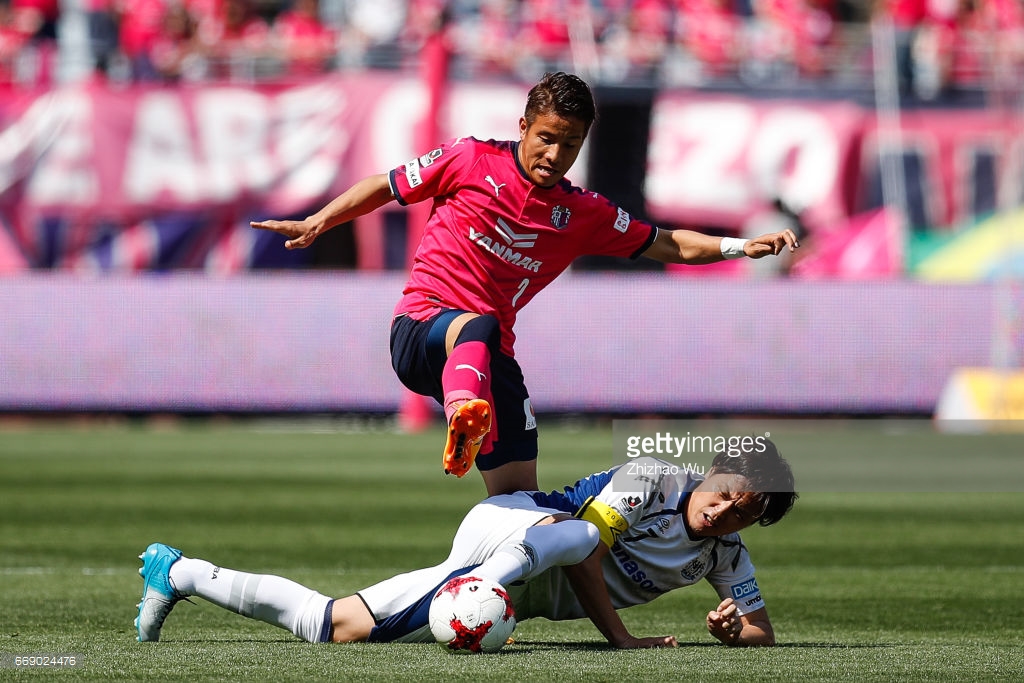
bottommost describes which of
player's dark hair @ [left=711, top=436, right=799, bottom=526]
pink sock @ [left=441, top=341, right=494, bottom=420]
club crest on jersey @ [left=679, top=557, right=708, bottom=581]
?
club crest on jersey @ [left=679, top=557, right=708, bottom=581]

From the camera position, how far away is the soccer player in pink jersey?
6.35 m

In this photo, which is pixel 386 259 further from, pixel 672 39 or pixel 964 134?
pixel 964 134

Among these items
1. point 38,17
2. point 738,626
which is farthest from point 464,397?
point 38,17

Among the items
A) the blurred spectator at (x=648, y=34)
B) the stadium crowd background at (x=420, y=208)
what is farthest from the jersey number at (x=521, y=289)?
the blurred spectator at (x=648, y=34)

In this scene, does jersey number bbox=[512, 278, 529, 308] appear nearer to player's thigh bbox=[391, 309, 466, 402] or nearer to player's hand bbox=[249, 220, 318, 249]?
player's thigh bbox=[391, 309, 466, 402]

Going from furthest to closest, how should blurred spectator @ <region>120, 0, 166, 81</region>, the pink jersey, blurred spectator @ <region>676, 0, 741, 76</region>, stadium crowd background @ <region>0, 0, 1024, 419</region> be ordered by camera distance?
blurred spectator @ <region>676, 0, 741, 76</region> → blurred spectator @ <region>120, 0, 166, 81</region> → stadium crowd background @ <region>0, 0, 1024, 419</region> → the pink jersey

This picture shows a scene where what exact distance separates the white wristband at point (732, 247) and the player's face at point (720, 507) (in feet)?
3.42

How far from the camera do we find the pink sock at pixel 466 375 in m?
5.90

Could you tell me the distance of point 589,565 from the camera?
19.7ft

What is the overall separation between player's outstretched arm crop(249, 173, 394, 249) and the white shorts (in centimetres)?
127

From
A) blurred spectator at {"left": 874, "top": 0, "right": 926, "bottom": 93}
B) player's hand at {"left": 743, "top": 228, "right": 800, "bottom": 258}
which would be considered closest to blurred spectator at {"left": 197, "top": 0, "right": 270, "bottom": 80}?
blurred spectator at {"left": 874, "top": 0, "right": 926, "bottom": 93}

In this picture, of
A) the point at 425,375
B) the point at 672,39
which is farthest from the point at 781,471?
the point at 672,39

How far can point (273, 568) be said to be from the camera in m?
8.81

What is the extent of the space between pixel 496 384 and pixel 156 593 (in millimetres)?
1483
